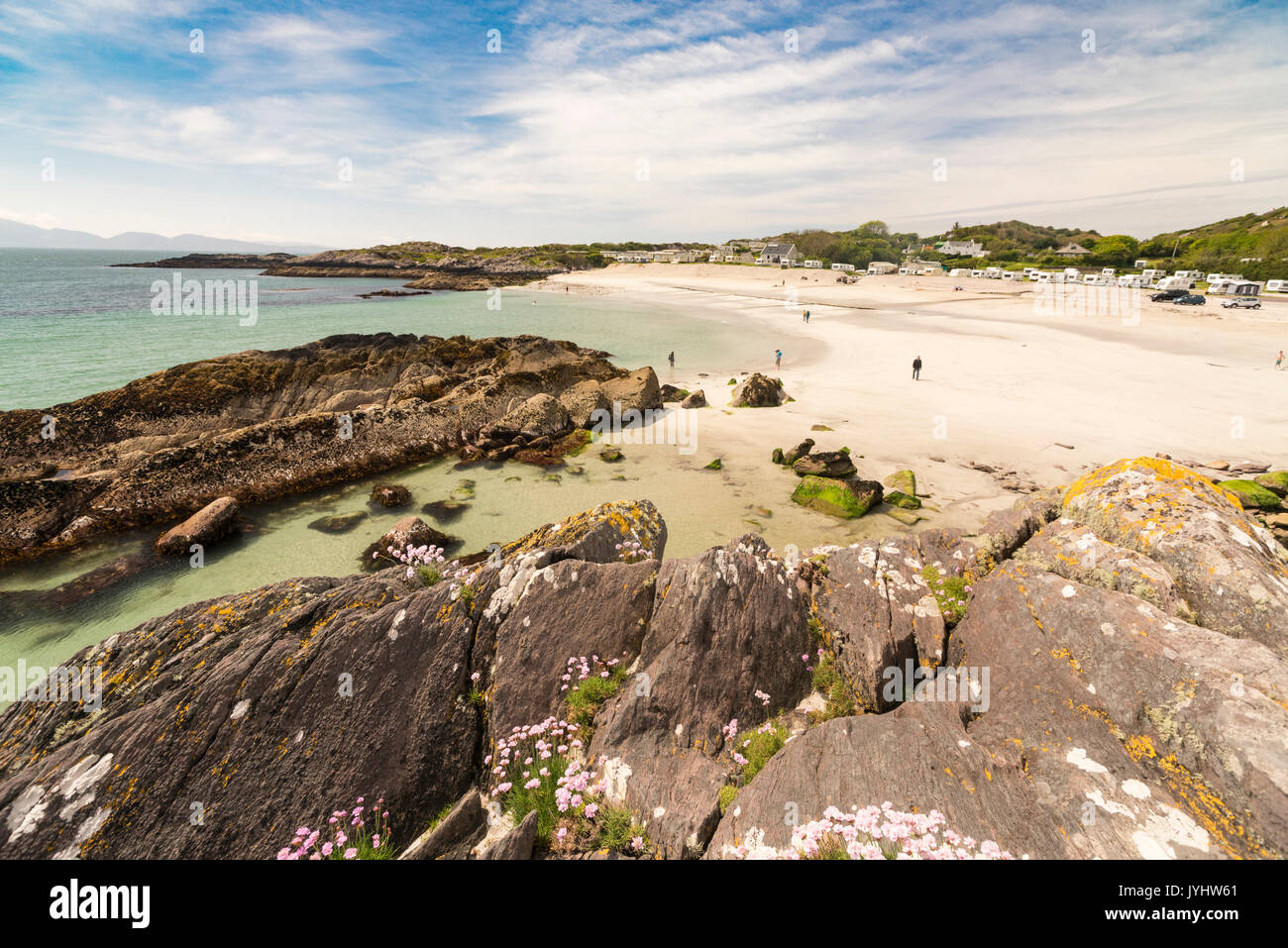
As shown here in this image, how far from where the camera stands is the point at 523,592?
792cm

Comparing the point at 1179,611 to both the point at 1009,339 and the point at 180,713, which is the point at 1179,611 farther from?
the point at 1009,339

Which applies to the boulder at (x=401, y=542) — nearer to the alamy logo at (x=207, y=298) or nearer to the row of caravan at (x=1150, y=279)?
the alamy logo at (x=207, y=298)

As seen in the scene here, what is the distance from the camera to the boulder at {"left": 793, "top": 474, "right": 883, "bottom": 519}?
1798 cm

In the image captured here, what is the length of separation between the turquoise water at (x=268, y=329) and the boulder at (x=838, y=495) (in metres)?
25.5

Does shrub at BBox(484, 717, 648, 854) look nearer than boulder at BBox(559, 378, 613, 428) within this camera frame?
Result: Yes

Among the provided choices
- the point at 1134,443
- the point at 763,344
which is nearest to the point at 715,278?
the point at 763,344

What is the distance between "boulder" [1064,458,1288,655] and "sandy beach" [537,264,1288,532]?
347 inches

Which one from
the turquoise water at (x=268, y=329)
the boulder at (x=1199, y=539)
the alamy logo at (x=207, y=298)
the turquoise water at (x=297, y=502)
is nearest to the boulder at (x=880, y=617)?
the boulder at (x=1199, y=539)

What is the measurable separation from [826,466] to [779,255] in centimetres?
15736

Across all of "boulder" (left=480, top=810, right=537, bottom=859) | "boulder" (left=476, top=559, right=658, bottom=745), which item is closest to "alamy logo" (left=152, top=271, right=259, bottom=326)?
"boulder" (left=476, top=559, right=658, bottom=745)

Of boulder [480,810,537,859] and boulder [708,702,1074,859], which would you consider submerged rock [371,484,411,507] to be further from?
boulder [708,702,1074,859]

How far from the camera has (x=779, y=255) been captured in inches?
6191

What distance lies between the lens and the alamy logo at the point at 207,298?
264 ft
